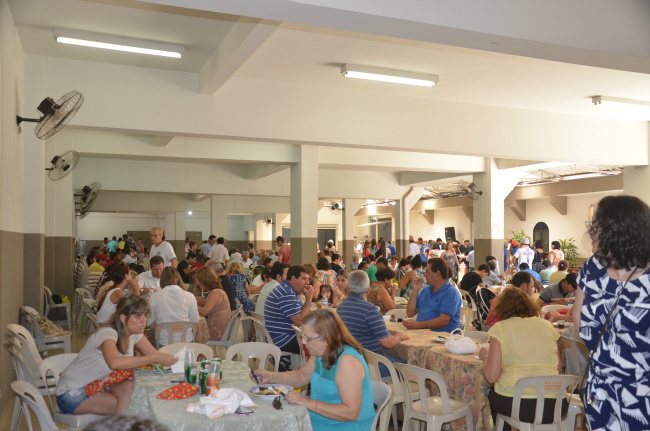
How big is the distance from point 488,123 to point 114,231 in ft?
82.3

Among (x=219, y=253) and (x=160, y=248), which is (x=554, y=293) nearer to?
(x=160, y=248)

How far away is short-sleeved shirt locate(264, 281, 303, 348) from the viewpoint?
521 cm

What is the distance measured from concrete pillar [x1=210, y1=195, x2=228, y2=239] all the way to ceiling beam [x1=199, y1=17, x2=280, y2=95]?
9056 millimetres

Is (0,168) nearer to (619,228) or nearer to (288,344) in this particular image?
(288,344)

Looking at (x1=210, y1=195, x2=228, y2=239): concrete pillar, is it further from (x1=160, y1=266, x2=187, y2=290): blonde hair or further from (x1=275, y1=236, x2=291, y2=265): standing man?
(x1=160, y1=266, x2=187, y2=290): blonde hair

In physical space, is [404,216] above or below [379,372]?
above

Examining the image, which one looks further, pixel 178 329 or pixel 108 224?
pixel 108 224

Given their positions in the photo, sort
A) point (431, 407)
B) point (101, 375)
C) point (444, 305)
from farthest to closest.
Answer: point (444, 305) → point (431, 407) → point (101, 375)

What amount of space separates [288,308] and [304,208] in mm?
4167

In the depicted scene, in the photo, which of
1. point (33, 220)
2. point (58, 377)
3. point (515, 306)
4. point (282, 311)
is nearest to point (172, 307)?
point (282, 311)

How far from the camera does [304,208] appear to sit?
30.4 feet

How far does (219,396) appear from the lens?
8.60 feet

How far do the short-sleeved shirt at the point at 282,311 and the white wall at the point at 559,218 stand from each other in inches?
507

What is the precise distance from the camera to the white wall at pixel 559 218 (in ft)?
55.6
